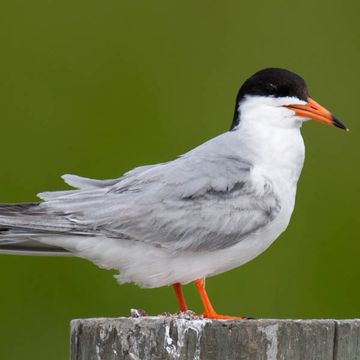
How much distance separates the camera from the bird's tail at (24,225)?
15.4ft

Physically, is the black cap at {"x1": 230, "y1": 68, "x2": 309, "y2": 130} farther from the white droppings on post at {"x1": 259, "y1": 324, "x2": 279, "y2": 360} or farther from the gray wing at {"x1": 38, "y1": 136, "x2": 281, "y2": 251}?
the white droppings on post at {"x1": 259, "y1": 324, "x2": 279, "y2": 360}

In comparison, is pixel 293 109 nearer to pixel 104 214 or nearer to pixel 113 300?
pixel 104 214

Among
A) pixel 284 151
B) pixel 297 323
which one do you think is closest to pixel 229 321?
pixel 297 323

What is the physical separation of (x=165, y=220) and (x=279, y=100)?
844mm

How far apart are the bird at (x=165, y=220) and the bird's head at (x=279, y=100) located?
13.4 inches

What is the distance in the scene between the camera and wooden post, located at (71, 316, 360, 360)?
12.3ft

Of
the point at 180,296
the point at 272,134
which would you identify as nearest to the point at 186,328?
the point at 180,296

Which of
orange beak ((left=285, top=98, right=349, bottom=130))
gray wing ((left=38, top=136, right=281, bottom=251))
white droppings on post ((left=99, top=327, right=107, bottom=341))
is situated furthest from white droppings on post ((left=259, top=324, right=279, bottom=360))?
orange beak ((left=285, top=98, right=349, bottom=130))

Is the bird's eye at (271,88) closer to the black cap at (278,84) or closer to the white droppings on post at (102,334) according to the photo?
the black cap at (278,84)

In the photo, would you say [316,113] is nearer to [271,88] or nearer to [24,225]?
[271,88]

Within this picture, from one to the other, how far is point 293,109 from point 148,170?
2.47ft

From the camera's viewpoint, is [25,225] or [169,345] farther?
[25,225]

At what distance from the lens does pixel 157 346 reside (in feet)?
12.4

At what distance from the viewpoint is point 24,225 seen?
15.4 ft
